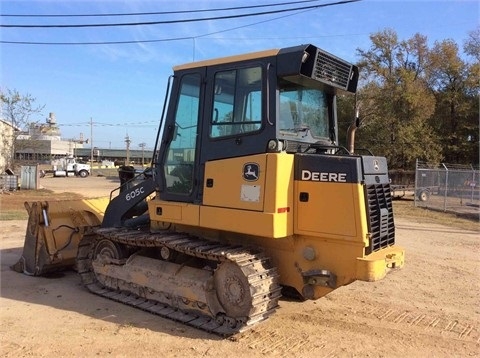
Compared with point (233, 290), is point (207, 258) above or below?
above

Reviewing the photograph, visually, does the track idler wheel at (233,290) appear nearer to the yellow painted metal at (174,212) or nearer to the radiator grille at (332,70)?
the yellow painted metal at (174,212)

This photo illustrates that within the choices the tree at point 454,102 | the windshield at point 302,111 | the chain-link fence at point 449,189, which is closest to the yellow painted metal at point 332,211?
the windshield at point 302,111

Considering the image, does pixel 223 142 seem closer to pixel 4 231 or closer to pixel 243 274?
pixel 243 274

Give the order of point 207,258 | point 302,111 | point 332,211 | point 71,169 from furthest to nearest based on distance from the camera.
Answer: point 71,169, point 302,111, point 207,258, point 332,211

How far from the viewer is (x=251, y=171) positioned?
5078 millimetres

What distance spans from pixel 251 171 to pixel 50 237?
3.85 meters

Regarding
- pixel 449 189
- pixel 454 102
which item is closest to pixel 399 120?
pixel 454 102

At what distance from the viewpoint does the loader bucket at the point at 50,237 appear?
7195 millimetres

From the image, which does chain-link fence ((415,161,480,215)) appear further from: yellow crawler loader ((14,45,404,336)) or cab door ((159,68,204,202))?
cab door ((159,68,204,202))

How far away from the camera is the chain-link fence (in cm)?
2045

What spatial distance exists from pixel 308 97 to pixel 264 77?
2.63ft

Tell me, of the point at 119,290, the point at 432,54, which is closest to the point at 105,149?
the point at 432,54

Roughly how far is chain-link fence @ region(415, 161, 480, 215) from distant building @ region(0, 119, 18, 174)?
24.6 meters

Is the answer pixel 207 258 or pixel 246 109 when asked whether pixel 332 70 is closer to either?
pixel 246 109
